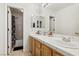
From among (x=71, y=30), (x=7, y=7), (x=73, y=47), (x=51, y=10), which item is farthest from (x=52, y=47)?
(x=7, y=7)

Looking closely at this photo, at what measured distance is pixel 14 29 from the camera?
145 cm

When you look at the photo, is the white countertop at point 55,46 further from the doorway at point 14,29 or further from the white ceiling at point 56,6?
the white ceiling at point 56,6

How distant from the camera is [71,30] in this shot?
146 centimetres

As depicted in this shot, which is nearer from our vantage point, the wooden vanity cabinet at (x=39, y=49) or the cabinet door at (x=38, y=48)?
the wooden vanity cabinet at (x=39, y=49)

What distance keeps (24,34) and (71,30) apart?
64cm

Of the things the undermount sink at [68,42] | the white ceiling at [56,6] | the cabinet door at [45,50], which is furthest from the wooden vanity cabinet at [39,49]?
the white ceiling at [56,6]

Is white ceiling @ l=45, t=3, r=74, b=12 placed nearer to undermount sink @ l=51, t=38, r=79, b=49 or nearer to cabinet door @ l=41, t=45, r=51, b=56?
undermount sink @ l=51, t=38, r=79, b=49

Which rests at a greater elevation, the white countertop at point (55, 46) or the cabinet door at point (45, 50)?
the white countertop at point (55, 46)

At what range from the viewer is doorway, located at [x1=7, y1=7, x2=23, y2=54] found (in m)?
1.44

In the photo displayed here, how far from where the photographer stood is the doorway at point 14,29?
1439 millimetres

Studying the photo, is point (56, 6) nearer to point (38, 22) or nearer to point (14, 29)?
point (38, 22)

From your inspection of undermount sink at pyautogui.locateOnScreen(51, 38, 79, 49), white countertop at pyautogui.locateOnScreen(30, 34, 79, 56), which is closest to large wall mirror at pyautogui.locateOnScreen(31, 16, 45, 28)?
white countertop at pyautogui.locateOnScreen(30, 34, 79, 56)

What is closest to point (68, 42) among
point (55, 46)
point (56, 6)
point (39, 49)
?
point (55, 46)

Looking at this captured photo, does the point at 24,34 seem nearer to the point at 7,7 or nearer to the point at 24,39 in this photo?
the point at 24,39
